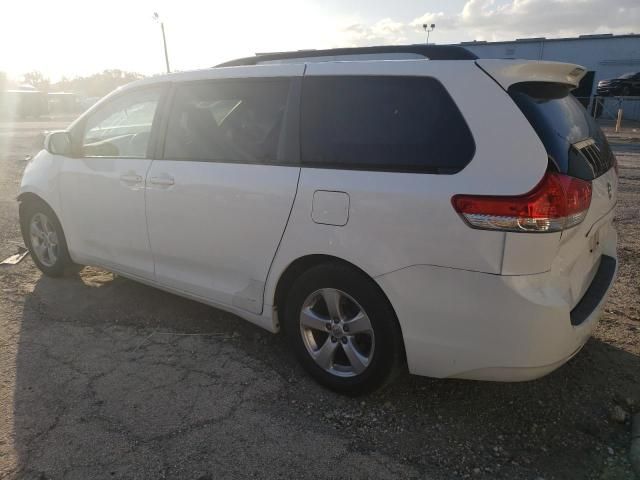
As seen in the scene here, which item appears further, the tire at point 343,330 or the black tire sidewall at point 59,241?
the black tire sidewall at point 59,241

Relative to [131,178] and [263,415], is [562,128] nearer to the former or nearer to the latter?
[263,415]

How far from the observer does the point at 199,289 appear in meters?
3.40

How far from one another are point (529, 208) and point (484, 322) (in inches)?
21.3

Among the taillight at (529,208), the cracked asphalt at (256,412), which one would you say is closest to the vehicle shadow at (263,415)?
the cracked asphalt at (256,412)

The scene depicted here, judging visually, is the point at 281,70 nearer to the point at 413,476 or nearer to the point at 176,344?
the point at 176,344

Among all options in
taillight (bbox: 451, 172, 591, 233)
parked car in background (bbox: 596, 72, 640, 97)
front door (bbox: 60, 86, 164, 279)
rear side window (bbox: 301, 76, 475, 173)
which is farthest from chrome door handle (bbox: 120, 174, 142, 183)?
parked car in background (bbox: 596, 72, 640, 97)

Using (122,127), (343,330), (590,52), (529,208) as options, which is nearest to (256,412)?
(343,330)

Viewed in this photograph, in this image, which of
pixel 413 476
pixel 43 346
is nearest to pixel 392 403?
pixel 413 476

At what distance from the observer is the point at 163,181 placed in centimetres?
338

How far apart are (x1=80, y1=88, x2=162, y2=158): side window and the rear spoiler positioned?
7.67 ft

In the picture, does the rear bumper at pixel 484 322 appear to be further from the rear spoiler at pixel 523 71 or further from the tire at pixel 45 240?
the tire at pixel 45 240

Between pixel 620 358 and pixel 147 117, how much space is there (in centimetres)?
369

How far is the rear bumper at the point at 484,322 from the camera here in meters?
2.19

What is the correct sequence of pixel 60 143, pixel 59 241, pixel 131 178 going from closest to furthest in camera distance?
1. pixel 131 178
2. pixel 60 143
3. pixel 59 241
